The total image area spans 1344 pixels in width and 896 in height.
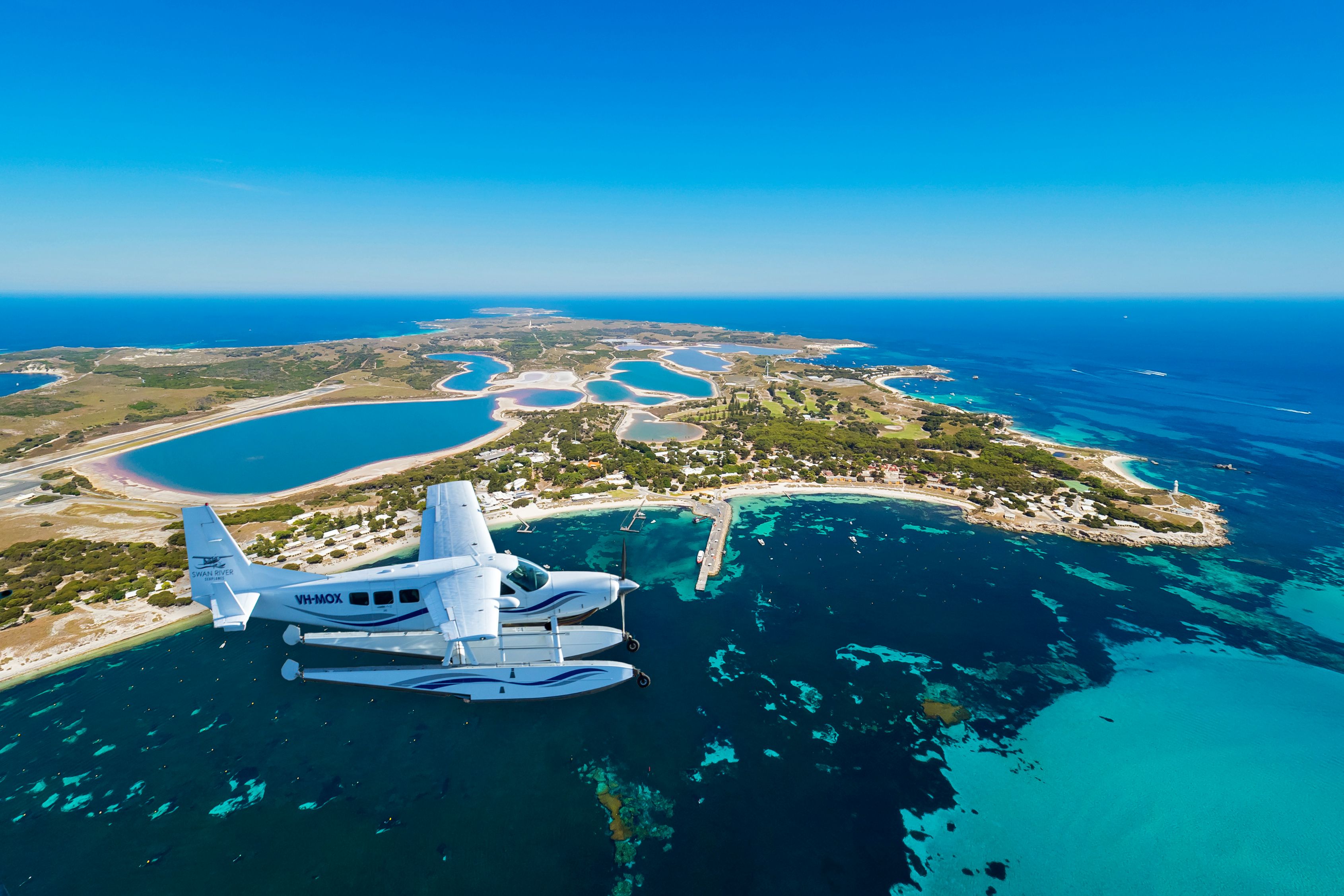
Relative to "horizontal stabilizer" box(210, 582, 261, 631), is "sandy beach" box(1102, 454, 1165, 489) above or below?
below

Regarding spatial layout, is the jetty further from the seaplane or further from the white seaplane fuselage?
the white seaplane fuselage

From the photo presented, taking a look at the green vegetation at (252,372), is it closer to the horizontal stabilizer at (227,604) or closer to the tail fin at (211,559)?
the tail fin at (211,559)

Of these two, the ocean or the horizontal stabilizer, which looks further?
the horizontal stabilizer

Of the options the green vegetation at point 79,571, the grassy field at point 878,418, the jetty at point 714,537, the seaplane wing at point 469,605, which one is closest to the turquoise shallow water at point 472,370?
the green vegetation at point 79,571

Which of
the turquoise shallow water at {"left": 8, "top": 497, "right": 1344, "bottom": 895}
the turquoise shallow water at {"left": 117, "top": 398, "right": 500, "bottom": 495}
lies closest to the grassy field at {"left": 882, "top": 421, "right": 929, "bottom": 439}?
the turquoise shallow water at {"left": 8, "top": 497, "right": 1344, "bottom": 895}

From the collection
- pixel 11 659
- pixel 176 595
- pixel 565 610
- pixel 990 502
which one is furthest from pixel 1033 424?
pixel 11 659

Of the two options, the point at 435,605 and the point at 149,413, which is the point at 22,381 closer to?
the point at 149,413
